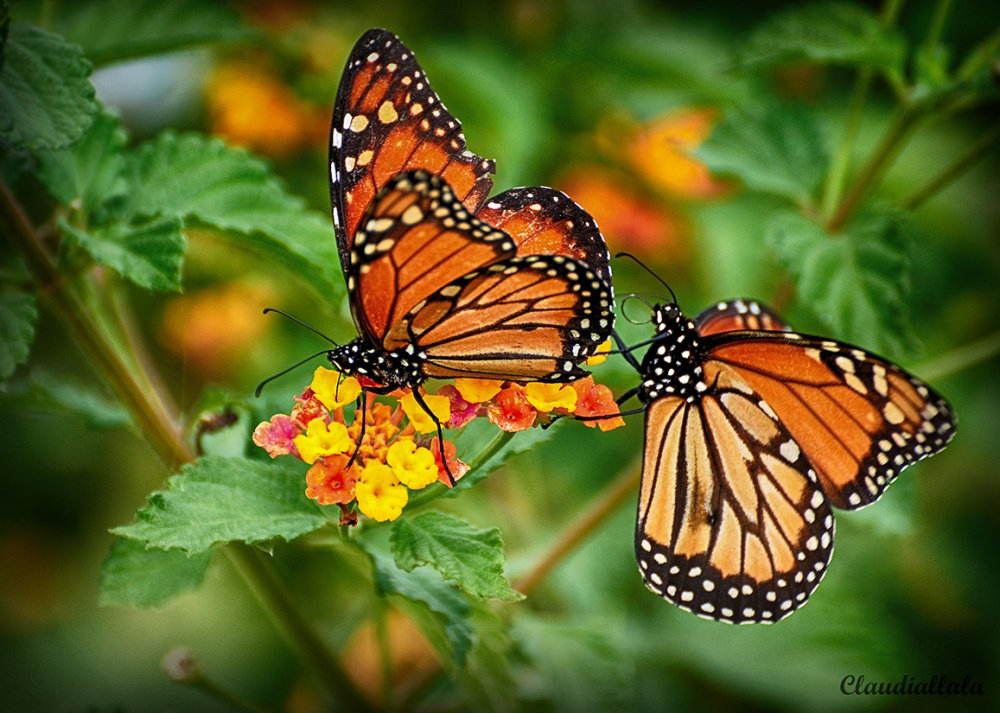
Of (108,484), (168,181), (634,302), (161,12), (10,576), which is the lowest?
(10,576)

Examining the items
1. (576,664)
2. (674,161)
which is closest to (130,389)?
(576,664)

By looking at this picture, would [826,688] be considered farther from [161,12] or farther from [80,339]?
[161,12]

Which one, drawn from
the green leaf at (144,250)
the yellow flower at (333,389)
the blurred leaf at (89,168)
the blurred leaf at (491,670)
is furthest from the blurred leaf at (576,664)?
the blurred leaf at (89,168)

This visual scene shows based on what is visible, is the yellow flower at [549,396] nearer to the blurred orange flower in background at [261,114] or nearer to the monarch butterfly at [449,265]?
the monarch butterfly at [449,265]

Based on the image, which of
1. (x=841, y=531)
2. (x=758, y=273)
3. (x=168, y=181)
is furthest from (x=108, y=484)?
(x=841, y=531)

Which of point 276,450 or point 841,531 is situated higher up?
point 841,531

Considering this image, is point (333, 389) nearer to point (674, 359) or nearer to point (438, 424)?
point (438, 424)

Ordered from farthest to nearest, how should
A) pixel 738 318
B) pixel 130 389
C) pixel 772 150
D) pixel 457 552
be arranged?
pixel 772 150, pixel 738 318, pixel 130 389, pixel 457 552
